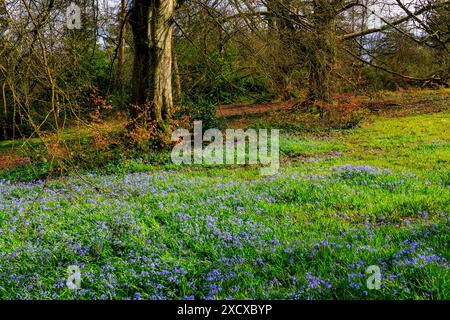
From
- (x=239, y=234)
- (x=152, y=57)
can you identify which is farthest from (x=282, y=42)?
(x=239, y=234)

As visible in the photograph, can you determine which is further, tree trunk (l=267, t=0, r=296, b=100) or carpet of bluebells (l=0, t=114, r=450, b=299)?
tree trunk (l=267, t=0, r=296, b=100)

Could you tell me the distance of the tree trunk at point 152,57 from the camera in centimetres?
1128

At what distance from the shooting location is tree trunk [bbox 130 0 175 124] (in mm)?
11281

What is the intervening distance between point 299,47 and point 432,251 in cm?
1041

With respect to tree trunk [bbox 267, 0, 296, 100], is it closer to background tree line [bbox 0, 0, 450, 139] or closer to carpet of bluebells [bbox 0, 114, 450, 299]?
background tree line [bbox 0, 0, 450, 139]

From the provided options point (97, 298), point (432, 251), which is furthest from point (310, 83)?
point (97, 298)

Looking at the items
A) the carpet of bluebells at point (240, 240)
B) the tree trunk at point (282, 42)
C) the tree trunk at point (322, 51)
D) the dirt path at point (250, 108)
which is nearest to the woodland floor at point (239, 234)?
the carpet of bluebells at point (240, 240)

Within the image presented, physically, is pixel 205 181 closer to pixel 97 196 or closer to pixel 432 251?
pixel 97 196

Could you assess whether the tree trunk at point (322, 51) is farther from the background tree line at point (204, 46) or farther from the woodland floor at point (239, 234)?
the woodland floor at point (239, 234)

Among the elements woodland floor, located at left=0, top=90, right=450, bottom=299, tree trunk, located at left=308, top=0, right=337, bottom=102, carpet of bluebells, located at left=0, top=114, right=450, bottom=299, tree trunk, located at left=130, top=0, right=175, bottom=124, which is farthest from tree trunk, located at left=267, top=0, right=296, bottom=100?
carpet of bluebells, located at left=0, top=114, right=450, bottom=299

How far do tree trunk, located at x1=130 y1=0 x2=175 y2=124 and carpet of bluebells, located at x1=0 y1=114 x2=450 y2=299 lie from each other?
205 inches

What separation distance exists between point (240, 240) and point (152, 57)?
330 inches

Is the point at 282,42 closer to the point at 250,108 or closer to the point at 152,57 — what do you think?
the point at 152,57

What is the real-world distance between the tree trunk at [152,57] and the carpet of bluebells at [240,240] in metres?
5.22
